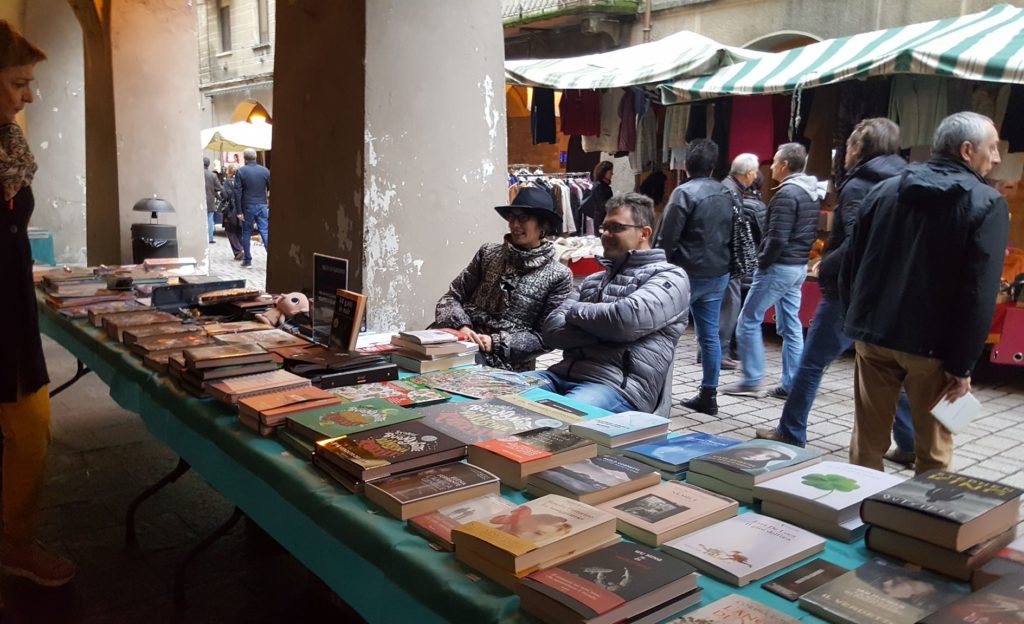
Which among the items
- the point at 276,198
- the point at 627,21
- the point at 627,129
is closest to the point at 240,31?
the point at 627,21

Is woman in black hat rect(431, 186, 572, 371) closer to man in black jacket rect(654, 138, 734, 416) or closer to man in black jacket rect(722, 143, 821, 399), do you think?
man in black jacket rect(654, 138, 734, 416)

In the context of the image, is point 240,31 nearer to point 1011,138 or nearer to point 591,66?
point 591,66

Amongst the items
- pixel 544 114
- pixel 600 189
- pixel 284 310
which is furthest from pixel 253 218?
pixel 284 310

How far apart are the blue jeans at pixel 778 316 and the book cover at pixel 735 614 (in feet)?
14.4

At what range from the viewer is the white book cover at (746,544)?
138cm

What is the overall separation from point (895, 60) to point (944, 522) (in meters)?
5.31

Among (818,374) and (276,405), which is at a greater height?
(276,405)

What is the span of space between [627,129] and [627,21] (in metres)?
6.72

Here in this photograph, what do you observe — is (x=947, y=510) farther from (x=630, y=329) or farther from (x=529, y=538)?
(x=630, y=329)

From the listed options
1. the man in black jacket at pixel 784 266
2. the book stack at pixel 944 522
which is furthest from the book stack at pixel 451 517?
the man in black jacket at pixel 784 266

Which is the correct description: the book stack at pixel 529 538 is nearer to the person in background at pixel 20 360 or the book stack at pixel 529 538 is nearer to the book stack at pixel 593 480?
the book stack at pixel 593 480

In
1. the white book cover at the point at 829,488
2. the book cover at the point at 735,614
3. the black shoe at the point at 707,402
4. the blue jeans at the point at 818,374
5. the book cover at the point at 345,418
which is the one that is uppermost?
the white book cover at the point at 829,488

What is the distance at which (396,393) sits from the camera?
2.52 meters

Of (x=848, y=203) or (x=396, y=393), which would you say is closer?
(x=396, y=393)
